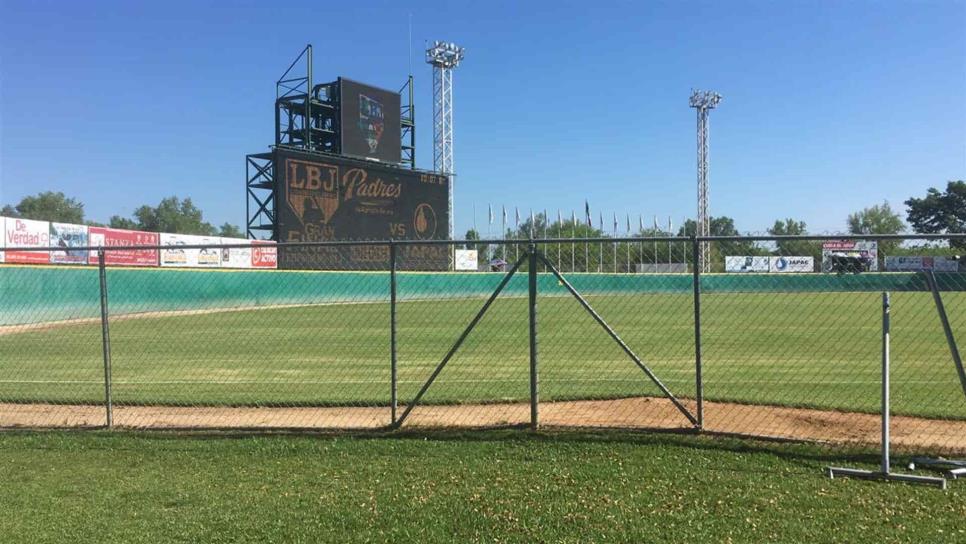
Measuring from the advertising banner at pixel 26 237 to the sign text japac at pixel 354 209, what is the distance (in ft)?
30.5

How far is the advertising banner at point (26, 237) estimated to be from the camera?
25.4 metres

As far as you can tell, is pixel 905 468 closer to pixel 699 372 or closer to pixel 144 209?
pixel 699 372

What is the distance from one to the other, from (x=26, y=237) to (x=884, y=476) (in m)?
29.1

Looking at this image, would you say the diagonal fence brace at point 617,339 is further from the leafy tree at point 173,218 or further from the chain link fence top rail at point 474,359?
the leafy tree at point 173,218

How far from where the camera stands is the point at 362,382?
36.3 ft

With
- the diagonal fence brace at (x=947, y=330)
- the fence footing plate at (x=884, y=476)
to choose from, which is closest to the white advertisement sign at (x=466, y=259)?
the diagonal fence brace at (x=947, y=330)

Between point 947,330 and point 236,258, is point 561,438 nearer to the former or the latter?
point 947,330

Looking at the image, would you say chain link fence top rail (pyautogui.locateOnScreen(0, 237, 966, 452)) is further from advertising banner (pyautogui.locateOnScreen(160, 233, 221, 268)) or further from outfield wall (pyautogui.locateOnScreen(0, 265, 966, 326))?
advertising banner (pyautogui.locateOnScreen(160, 233, 221, 268))

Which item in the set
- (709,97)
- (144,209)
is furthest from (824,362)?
(144,209)

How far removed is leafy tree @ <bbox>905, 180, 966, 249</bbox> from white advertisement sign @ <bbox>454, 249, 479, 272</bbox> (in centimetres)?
5602

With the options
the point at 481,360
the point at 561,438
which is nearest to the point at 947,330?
the point at 561,438

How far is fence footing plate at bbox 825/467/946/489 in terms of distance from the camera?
5289 millimetres

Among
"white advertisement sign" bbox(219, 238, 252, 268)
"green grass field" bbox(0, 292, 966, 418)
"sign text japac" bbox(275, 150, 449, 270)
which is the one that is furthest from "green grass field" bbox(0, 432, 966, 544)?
"white advertisement sign" bbox(219, 238, 252, 268)

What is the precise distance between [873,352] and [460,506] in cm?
1241
